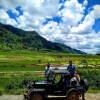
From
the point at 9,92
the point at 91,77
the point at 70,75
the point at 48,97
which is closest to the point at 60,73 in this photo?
the point at 70,75

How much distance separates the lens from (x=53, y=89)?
2128 cm

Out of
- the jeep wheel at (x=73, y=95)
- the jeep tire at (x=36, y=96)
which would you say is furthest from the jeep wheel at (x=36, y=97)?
the jeep wheel at (x=73, y=95)

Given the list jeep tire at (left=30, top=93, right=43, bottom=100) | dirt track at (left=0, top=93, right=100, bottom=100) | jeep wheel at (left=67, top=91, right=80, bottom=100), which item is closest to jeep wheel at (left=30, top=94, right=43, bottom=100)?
jeep tire at (left=30, top=93, right=43, bottom=100)

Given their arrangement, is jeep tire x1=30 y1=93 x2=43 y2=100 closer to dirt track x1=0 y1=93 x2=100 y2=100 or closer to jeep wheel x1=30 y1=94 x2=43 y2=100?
jeep wheel x1=30 y1=94 x2=43 y2=100

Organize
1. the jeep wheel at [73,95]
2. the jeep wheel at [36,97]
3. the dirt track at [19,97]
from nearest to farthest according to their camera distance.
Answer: the jeep wheel at [36,97], the jeep wheel at [73,95], the dirt track at [19,97]

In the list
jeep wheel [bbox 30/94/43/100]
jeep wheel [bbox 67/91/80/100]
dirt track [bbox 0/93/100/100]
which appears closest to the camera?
jeep wheel [bbox 30/94/43/100]

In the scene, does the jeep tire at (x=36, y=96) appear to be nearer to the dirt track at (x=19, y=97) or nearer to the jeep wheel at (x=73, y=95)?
the jeep wheel at (x=73, y=95)

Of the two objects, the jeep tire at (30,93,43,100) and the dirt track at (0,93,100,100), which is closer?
the jeep tire at (30,93,43,100)

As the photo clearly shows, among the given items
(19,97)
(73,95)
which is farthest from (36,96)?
(19,97)

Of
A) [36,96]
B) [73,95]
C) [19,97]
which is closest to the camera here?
[36,96]

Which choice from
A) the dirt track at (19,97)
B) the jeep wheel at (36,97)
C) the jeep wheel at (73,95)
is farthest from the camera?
the dirt track at (19,97)

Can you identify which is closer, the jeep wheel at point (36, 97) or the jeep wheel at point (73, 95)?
the jeep wheel at point (36, 97)

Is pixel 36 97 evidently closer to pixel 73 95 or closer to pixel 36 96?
pixel 36 96

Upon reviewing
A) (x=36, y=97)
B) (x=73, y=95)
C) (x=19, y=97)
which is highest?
(x=73, y=95)
